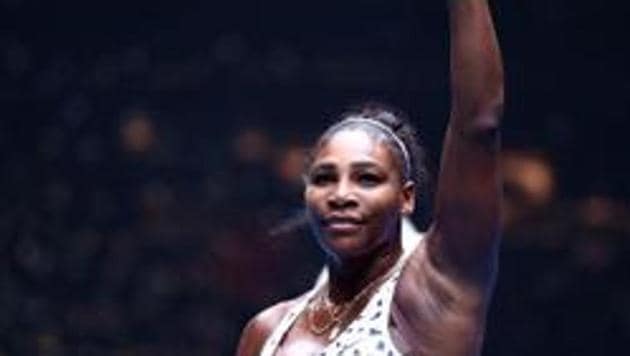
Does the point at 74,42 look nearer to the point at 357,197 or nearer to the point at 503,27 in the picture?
the point at 503,27

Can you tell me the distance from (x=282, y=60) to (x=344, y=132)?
11.4 feet

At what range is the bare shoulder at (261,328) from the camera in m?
2.82

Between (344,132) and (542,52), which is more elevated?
(344,132)

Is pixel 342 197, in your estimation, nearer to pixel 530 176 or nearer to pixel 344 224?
pixel 344 224

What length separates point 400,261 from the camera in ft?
8.43

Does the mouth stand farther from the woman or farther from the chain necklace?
the chain necklace

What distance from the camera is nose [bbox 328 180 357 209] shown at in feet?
8.12

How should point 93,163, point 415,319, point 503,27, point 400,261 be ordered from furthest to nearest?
point 93,163 → point 503,27 → point 400,261 → point 415,319

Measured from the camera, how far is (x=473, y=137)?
91.1 inches

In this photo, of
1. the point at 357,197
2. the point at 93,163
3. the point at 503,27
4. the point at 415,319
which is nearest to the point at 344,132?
the point at 357,197

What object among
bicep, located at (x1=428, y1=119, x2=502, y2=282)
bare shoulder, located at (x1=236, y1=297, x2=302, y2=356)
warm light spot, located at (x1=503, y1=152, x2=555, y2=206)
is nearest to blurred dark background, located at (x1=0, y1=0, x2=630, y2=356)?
warm light spot, located at (x1=503, y1=152, x2=555, y2=206)

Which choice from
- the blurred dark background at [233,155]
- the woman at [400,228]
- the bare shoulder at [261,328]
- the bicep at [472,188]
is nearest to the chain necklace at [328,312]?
the woman at [400,228]

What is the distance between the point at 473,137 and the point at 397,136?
29 cm

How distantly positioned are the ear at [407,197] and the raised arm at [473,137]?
20 centimetres
